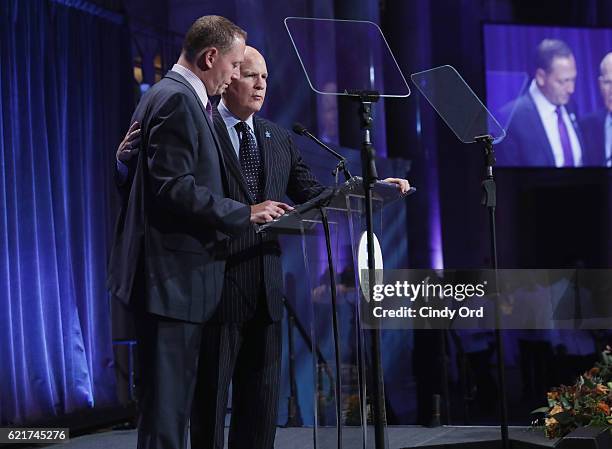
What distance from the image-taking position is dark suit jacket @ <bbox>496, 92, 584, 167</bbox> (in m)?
6.89

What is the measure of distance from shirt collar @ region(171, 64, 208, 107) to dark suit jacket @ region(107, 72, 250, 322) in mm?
55

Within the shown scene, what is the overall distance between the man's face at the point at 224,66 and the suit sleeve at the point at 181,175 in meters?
0.17

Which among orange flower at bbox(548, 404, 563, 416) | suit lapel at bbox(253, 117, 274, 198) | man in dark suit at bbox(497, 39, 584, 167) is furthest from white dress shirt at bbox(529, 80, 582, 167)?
suit lapel at bbox(253, 117, 274, 198)

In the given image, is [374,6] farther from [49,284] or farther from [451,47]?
[49,284]

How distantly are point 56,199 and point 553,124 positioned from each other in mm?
4121

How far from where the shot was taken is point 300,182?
2.74 m

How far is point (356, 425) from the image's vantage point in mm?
2338

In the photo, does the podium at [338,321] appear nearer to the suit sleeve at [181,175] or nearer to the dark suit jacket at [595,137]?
the suit sleeve at [181,175]

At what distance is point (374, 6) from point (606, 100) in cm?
212

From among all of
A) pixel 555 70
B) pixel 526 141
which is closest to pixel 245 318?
pixel 526 141

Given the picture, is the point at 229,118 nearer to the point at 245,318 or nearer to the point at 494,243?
the point at 245,318

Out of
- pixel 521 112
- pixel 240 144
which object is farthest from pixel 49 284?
pixel 521 112

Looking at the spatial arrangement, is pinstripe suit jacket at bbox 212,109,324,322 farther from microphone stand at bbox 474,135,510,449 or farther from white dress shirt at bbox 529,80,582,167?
white dress shirt at bbox 529,80,582,167

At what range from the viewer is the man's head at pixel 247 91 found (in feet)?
8.55
